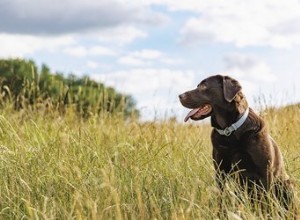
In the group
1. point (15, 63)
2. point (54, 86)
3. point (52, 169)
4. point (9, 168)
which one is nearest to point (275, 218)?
point (52, 169)

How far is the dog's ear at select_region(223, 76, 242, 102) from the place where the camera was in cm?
525

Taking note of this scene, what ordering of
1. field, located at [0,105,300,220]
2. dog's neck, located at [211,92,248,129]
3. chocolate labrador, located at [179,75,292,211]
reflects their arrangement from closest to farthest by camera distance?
field, located at [0,105,300,220] → chocolate labrador, located at [179,75,292,211] → dog's neck, located at [211,92,248,129]

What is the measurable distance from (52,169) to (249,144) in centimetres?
158

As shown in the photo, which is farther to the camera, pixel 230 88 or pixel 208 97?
pixel 208 97

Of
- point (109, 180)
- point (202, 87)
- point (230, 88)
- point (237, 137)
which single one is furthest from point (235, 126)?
point (109, 180)

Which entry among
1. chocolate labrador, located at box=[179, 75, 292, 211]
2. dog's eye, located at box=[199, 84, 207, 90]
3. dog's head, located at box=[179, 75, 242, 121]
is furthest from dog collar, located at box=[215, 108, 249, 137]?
dog's eye, located at box=[199, 84, 207, 90]

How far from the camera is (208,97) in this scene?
17.8ft

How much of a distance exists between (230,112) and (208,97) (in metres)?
0.21

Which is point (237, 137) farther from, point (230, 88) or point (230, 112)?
point (230, 88)

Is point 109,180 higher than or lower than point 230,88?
lower

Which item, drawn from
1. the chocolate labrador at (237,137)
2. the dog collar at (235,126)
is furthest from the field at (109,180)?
the dog collar at (235,126)

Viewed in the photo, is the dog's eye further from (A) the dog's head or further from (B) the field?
(B) the field

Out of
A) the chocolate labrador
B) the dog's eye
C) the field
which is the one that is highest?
the dog's eye

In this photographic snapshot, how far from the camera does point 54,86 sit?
16219mm
